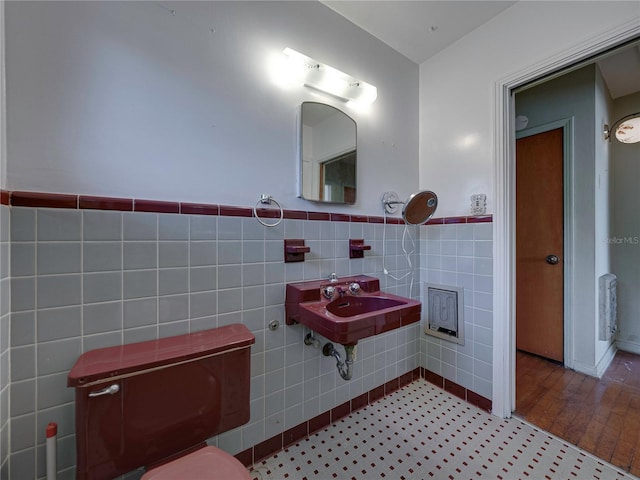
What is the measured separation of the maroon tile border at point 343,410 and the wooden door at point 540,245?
1.19 m

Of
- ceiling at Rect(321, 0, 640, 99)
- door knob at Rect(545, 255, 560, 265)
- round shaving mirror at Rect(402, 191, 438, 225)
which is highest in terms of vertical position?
ceiling at Rect(321, 0, 640, 99)

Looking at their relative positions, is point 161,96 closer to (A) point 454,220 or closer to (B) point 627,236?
(A) point 454,220

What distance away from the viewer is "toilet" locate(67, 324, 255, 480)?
2.59ft

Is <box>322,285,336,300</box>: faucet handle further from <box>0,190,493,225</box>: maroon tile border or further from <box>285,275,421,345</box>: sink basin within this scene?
<box>0,190,493,225</box>: maroon tile border

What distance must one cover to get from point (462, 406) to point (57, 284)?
2.27 metres

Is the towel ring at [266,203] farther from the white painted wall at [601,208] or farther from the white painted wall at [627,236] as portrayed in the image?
the white painted wall at [627,236]

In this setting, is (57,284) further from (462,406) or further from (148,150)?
(462,406)

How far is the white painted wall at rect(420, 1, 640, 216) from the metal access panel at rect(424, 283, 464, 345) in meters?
0.58

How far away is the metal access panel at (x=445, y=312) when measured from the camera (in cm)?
183

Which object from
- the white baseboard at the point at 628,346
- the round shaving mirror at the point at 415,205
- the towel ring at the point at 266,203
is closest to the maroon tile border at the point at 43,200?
the towel ring at the point at 266,203

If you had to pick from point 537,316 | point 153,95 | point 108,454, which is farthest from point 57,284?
point 537,316

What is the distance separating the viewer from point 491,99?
168cm

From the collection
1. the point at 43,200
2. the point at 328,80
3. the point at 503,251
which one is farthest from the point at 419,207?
the point at 43,200

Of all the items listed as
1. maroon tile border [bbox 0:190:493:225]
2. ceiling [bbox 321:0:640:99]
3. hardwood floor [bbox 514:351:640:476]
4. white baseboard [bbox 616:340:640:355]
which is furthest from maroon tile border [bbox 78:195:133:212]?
white baseboard [bbox 616:340:640:355]
